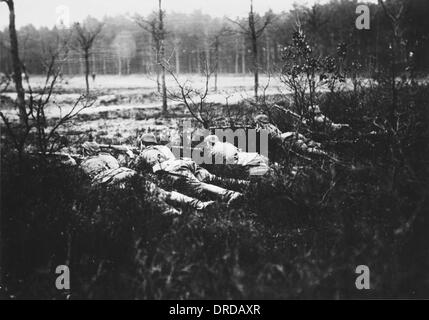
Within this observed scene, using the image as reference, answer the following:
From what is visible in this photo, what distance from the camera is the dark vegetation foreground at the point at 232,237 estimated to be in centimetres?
321

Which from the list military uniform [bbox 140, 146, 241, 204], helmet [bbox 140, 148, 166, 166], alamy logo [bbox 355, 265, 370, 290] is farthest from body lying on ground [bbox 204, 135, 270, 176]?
alamy logo [bbox 355, 265, 370, 290]

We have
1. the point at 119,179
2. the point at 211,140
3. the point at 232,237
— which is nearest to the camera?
the point at 232,237

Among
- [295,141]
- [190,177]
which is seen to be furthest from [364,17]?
[190,177]

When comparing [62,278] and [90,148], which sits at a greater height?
[90,148]

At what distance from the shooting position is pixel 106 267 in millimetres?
3629

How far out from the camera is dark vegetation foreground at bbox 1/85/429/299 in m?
3.21

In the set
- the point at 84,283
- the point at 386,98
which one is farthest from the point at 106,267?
the point at 386,98

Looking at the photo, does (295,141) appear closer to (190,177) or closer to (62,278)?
(190,177)

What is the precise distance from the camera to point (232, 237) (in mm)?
4055

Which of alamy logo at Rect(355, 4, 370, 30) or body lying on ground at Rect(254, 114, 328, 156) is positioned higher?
alamy logo at Rect(355, 4, 370, 30)

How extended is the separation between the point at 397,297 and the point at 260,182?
8.40ft

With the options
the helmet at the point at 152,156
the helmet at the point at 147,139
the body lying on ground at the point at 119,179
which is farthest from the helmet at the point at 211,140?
the body lying on ground at the point at 119,179

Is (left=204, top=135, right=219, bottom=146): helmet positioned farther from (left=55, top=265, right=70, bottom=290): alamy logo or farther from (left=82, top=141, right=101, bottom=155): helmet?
(left=55, top=265, right=70, bottom=290): alamy logo
